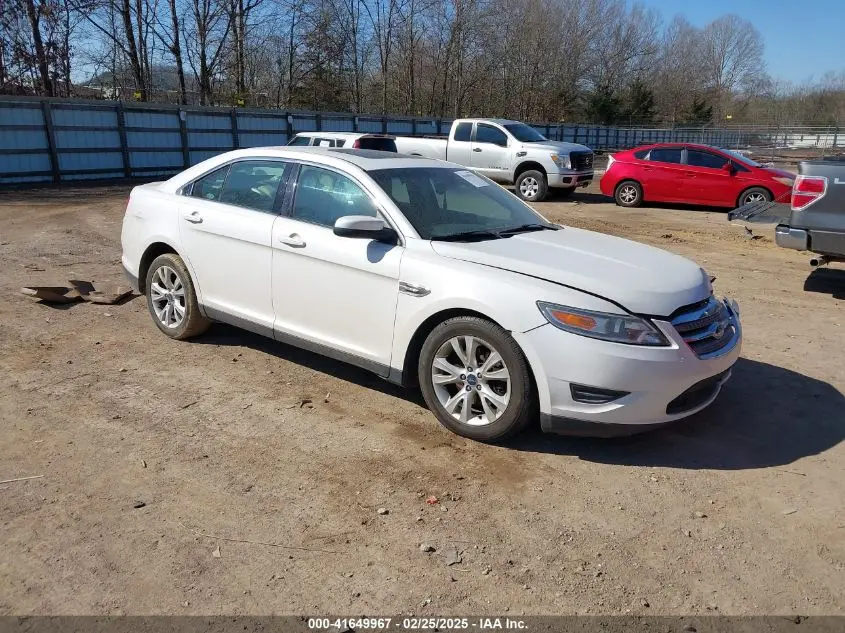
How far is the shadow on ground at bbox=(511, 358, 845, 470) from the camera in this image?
4.02 meters

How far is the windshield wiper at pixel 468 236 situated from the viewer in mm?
4422

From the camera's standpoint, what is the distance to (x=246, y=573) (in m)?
2.89

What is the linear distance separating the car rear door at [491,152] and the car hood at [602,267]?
13242 mm

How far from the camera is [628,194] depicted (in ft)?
55.2

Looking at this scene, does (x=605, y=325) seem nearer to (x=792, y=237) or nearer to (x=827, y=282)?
(x=792, y=237)

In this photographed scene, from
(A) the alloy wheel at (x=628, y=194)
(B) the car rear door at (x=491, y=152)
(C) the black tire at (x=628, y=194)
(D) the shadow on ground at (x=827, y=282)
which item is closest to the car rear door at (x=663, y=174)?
(C) the black tire at (x=628, y=194)

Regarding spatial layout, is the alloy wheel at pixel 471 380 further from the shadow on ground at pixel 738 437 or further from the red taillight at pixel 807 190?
A: the red taillight at pixel 807 190

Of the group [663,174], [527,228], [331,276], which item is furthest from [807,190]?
[663,174]

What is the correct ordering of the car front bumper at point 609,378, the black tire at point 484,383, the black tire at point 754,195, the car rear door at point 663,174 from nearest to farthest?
the car front bumper at point 609,378 < the black tire at point 484,383 < the black tire at point 754,195 < the car rear door at point 663,174

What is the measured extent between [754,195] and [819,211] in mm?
8076

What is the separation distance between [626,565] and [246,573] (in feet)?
5.30

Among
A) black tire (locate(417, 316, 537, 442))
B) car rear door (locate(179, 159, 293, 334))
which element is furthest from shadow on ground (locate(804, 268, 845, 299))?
car rear door (locate(179, 159, 293, 334))

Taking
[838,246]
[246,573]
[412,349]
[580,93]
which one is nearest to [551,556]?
[246,573]

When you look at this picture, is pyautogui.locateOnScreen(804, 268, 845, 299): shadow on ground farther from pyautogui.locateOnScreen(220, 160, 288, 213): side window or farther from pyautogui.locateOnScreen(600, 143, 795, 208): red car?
pyautogui.locateOnScreen(220, 160, 288, 213): side window
